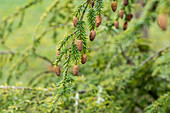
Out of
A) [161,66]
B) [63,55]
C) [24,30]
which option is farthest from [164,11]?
[24,30]

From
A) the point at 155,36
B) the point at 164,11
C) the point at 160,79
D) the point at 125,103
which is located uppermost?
the point at 155,36

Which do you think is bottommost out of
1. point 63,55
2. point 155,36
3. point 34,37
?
point 63,55

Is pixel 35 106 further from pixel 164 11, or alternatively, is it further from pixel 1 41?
pixel 1 41

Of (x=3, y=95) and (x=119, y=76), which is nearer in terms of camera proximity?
(x=3, y=95)

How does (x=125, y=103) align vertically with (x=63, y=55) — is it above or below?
below

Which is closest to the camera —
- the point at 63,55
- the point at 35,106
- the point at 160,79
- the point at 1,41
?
the point at 63,55

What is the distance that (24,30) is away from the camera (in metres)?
9.12

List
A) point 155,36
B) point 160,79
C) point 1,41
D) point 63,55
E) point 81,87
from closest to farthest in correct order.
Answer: point 63,55 < point 81,87 < point 160,79 < point 1,41 < point 155,36

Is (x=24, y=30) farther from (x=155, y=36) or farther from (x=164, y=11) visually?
(x=164, y=11)

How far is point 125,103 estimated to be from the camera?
1854mm

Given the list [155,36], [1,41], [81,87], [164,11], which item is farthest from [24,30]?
[164,11]

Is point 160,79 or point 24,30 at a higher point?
point 24,30

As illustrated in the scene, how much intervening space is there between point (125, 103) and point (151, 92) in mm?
315

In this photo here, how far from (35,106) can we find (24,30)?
27.6ft
